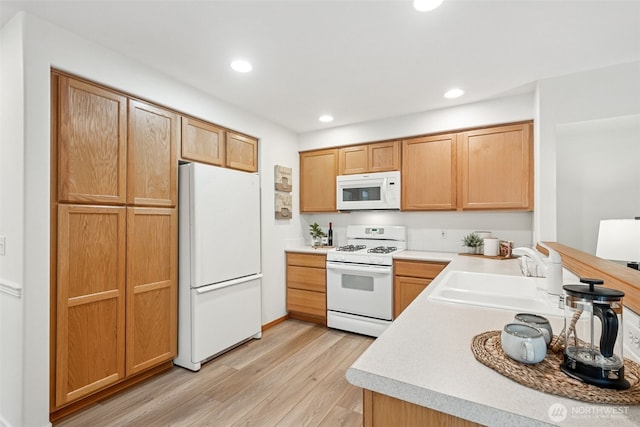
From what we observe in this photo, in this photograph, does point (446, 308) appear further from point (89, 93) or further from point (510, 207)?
point (89, 93)

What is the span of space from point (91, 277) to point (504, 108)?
3.63 meters

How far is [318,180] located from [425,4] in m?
2.49

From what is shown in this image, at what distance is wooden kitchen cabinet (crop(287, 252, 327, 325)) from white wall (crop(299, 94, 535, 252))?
26.8 inches

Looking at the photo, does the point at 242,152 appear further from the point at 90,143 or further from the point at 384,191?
the point at 384,191

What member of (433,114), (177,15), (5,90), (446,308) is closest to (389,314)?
(446,308)

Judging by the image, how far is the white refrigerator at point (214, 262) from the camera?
2.50m

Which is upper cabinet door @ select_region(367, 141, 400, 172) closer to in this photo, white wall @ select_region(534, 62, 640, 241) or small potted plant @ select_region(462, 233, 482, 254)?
small potted plant @ select_region(462, 233, 482, 254)

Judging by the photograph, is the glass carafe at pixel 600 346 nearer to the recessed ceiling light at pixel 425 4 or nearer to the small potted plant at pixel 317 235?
the recessed ceiling light at pixel 425 4

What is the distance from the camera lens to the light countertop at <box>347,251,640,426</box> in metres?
0.59

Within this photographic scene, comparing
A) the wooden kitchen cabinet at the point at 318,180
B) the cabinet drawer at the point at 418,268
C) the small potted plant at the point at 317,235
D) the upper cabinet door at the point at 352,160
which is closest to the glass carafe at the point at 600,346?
the cabinet drawer at the point at 418,268

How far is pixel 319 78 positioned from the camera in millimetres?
2490

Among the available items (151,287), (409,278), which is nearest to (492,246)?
(409,278)

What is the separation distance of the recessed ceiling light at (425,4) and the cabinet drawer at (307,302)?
2.80 meters

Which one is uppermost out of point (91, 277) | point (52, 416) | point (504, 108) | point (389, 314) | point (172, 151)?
point (504, 108)
